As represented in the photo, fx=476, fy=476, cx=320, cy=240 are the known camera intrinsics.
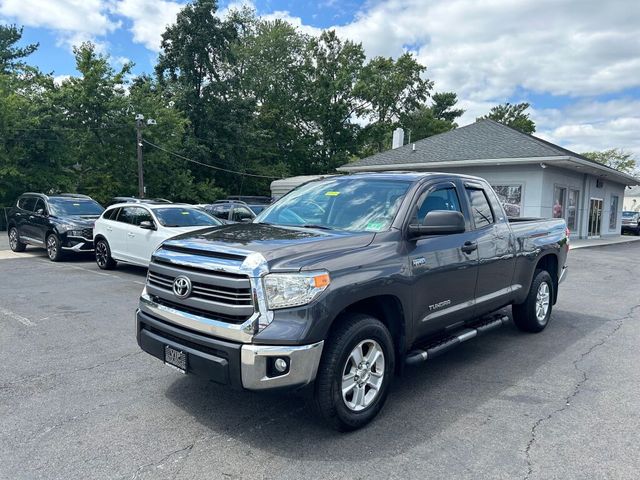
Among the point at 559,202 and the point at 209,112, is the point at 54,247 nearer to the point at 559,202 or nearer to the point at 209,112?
the point at 559,202

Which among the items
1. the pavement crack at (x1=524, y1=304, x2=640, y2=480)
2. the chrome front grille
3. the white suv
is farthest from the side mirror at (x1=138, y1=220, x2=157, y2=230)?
the pavement crack at (x1=524, y1=304, x2=640, y2=480)

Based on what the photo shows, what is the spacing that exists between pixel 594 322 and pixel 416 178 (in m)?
4.38

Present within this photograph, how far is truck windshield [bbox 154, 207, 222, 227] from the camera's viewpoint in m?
9.89

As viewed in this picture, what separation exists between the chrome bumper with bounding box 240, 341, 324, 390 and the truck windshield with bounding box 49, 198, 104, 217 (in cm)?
1160

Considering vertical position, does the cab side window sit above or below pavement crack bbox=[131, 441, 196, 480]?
above

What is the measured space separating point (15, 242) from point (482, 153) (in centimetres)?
1807

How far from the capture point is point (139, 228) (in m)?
10.0

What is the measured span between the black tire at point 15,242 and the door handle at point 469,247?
1385 centimetres

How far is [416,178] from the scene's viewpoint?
4504 millimetres

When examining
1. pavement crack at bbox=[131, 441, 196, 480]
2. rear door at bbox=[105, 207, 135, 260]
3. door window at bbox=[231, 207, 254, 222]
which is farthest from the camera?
door window at bbox=[231, 207, 254, 222]

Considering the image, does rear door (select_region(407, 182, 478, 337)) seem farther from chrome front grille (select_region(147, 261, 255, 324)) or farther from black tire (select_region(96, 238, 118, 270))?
black tire (select_region(96, 238, 118, 270))

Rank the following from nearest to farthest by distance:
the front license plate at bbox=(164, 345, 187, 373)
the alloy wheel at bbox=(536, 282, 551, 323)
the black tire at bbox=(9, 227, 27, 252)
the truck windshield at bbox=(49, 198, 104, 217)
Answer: the front license plate at bbox=(164, 345, 187, 373) → the alloy wheel at bbox=(536, 282, 551, 323) → the truck windshield at bbox=(49, 198, 104, 217) → the black tire at bbox=(9, 227, 27, 252)

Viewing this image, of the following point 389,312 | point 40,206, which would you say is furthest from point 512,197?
point 389,312

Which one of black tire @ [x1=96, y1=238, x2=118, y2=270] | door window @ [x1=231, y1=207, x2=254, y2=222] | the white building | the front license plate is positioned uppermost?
Result: the white building
